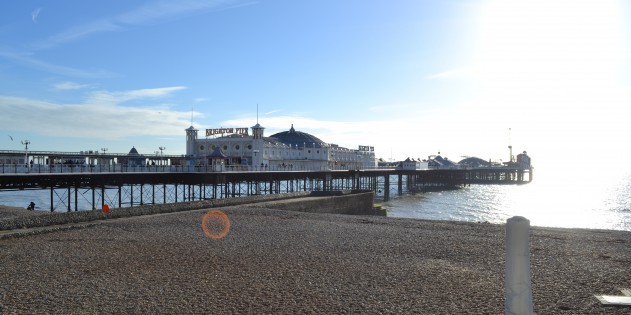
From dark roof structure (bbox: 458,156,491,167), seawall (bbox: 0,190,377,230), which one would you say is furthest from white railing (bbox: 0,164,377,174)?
dark roof structure (bbox: 458,156,491,167)

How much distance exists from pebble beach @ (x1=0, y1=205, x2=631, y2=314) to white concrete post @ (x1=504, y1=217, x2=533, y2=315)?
5.24m

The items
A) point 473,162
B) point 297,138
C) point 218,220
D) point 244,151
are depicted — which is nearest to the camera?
point 218,220

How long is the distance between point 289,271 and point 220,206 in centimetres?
1729

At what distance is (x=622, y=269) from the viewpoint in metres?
11.8

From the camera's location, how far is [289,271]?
11.0m

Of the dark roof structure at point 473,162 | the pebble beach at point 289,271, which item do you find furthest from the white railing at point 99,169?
the dark roof structure at point 473,162

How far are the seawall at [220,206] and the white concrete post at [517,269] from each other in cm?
1788

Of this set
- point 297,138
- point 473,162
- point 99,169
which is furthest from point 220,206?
point 473,162

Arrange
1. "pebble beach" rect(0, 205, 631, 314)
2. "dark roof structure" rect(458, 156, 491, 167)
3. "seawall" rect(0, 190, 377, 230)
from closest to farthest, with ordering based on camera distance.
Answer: "pebble beach" rect(0, 205, 631, 314) < "seawall" rect(0, 190, 377, 230) < "dark roof structure" rect(458, 156, 491, 167)

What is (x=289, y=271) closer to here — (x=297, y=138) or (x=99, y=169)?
(x=99, y=169)

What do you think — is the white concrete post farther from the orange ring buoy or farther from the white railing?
the white railing

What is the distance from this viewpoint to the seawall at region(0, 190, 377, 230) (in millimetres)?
18016

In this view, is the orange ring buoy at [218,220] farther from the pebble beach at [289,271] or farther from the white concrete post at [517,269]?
the white concrete post at [517,269]

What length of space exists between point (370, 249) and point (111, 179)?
28042 millimetres
